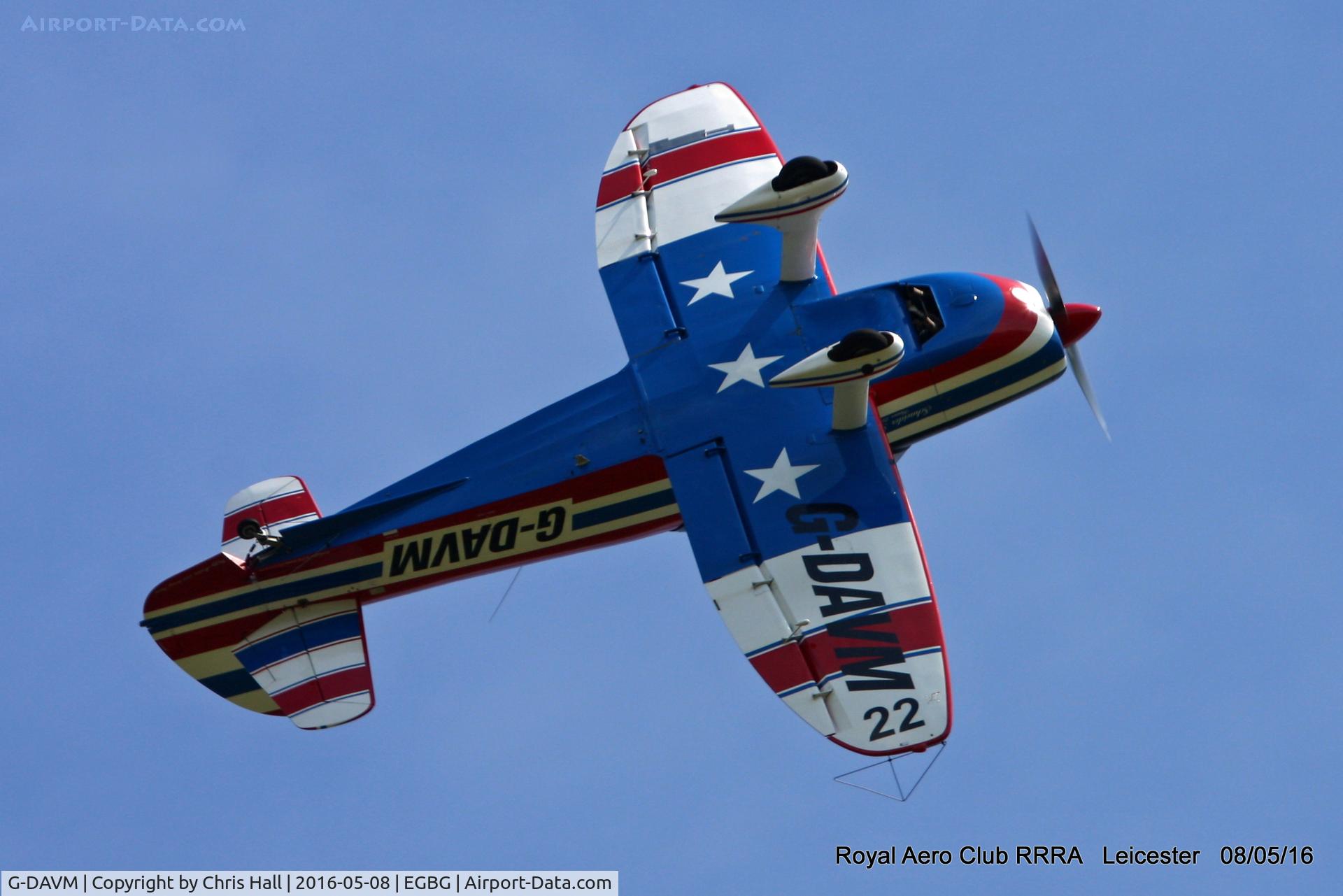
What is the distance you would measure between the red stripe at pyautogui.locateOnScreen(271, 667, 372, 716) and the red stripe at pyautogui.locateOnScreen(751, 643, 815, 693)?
17.9 feet

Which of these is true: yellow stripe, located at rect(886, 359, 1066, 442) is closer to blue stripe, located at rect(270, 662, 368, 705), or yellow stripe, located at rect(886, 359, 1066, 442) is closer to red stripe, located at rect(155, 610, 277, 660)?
blue stripe, located at rect(270, 662, 368, 705)

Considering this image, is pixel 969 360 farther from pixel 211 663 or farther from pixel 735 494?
pixel 211 663

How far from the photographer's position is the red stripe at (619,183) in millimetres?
29188

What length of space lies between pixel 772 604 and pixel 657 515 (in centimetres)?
211

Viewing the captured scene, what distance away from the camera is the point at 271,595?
26.9 meters

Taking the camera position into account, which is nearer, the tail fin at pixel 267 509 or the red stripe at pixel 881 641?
the red stripe at pixel 881 641

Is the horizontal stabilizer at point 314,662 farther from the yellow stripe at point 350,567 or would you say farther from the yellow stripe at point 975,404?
the yellow stripe at point 975,404

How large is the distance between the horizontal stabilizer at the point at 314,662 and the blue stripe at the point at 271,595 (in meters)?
0.25

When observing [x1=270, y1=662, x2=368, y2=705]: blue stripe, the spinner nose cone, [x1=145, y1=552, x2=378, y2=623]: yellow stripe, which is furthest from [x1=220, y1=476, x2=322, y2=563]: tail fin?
the spinner nose cone

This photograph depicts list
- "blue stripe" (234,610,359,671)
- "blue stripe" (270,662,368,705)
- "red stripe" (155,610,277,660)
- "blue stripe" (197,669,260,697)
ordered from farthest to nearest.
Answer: "blue stripe" (197,669,260,697) < "red stripe" (155,610,277,660) < "blue stripe" (234,610,359,671) < "blue stripe" (270,662,368,705)

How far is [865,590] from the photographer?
2506 centimetres

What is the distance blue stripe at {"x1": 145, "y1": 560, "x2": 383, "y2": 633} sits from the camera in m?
26.8

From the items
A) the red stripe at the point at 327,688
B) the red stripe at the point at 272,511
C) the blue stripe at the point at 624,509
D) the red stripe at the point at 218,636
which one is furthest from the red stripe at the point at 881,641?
the red stripe at the point at 272,511

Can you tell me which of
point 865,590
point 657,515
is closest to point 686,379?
point 657,515
